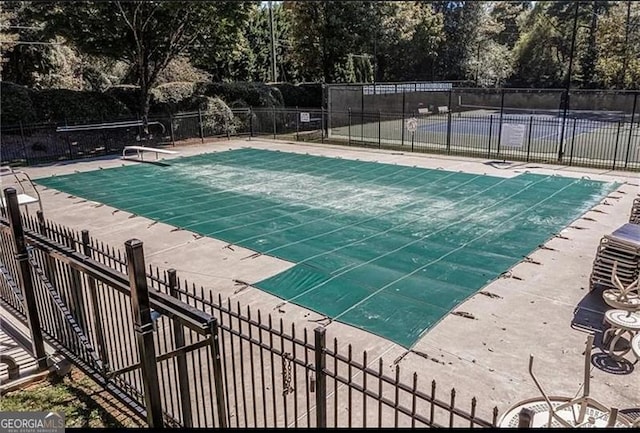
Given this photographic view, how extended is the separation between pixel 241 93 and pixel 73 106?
27.4 feet

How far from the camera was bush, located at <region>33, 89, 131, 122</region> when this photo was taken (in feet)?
67.9

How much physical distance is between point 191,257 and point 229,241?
930mm

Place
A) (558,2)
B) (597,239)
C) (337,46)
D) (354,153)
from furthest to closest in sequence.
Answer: (558,2)
(337,46)
(354,153)
(597,239)

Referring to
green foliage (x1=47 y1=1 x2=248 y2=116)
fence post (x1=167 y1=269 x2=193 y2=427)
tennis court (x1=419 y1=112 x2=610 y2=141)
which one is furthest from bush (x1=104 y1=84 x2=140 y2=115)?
fence post (x1=167 y1=269 x2=193 y2=427)

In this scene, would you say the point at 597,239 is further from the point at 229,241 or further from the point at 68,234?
the point at 68,234

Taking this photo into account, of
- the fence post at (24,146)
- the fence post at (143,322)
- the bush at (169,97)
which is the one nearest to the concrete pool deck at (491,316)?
the fence post at (143,322)

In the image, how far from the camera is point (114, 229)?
9.89 metres

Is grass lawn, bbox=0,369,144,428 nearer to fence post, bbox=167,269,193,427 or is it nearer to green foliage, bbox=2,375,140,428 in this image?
green foliage, bbox=2,375,140,428

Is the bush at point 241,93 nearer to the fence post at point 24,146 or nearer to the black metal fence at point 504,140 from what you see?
the black metal fence at point 504,140

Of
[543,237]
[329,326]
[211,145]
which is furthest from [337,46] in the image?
[329,326]

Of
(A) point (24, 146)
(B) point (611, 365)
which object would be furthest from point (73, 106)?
(B) point (611, 365)

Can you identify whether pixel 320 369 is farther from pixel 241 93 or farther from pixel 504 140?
pixel 241 93

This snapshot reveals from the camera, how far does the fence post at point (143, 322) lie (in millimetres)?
2910

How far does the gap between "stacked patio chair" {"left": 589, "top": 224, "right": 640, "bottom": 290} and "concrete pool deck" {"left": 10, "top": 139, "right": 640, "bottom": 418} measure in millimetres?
320
